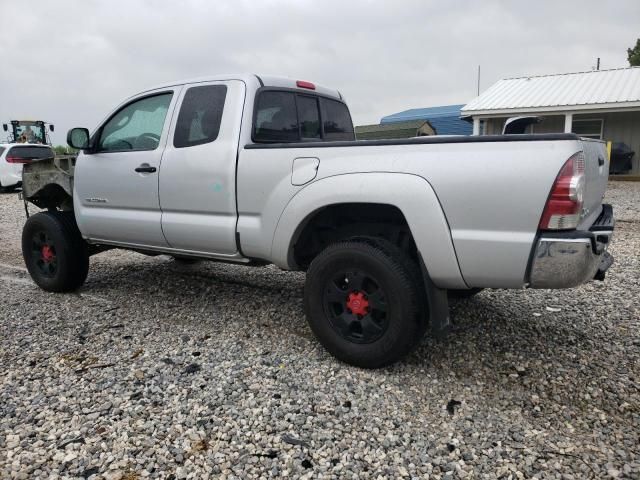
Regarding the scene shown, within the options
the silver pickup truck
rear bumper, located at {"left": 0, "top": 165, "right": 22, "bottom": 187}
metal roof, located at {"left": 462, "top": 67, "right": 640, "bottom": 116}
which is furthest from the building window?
rear bumper, located at {"left": 0, "top": 165, "right": 22, "bottom": 187}

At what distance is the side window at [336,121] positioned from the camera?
185 inches

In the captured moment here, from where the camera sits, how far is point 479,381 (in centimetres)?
325

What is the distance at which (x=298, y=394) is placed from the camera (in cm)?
307

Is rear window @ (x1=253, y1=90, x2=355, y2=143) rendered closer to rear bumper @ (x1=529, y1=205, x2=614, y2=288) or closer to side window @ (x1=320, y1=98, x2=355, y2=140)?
side window @ (x1=320, y1=98, x2=355, y2=140)

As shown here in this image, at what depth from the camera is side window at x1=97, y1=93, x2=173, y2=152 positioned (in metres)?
4.34

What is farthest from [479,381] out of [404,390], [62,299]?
[62,299]

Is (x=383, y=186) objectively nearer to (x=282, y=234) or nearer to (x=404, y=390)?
(x=282, y=234)

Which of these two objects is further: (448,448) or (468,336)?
(468,336)

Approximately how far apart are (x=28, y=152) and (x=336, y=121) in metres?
14.8

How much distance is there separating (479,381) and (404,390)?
1.69 feet

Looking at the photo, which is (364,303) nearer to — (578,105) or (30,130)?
(578,105)

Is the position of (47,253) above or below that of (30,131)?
below

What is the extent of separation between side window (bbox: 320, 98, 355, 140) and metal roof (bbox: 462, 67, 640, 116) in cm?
1415

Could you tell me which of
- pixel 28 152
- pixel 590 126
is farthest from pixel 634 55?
pixel 28 152
